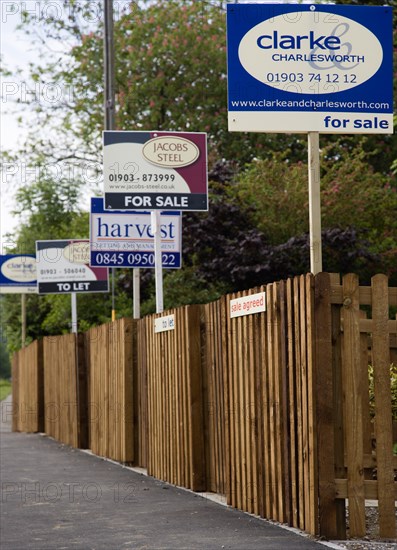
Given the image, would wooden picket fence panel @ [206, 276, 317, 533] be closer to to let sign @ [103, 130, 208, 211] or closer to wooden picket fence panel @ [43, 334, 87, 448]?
to let sign @ [103, 130, 208, 211]

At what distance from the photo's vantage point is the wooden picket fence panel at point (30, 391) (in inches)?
971

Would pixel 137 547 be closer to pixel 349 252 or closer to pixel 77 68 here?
pixel 349 252

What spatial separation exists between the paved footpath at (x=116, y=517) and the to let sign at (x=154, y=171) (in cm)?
343

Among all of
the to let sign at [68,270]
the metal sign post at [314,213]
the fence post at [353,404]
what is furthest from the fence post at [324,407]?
the to let sign at [68,270]

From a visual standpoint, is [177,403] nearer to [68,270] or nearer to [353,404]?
[353,404]

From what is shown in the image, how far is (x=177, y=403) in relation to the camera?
12352 mm

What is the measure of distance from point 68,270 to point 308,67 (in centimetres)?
1464

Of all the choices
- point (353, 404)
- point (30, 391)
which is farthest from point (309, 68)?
point (30, 391)

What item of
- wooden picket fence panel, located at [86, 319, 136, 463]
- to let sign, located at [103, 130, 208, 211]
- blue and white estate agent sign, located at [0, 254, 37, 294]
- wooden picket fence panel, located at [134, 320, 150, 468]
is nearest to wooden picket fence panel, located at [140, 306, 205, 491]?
wooden picket fence panel, located at [134, 320, 150, 468]

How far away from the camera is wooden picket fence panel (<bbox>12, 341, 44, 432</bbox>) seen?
24.7 m

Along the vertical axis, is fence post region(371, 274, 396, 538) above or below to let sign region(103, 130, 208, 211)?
below

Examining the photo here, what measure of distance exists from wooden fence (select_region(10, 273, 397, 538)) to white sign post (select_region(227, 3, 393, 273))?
140 centimetres

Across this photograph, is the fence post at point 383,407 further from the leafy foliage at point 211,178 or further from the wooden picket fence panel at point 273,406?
the leafy foliage at point 211,178

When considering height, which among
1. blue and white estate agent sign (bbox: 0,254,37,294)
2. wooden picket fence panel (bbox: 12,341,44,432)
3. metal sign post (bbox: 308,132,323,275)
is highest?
blue and white estate agent sign (bbox: 0,254,37,294)
